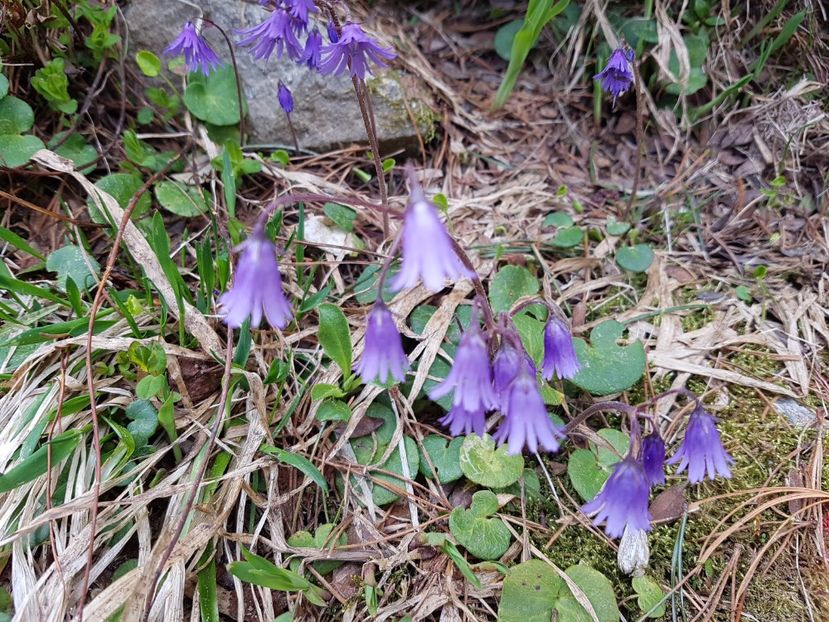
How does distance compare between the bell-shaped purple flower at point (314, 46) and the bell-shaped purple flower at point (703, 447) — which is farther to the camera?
the bell-shaped purple flower at point (314, 46)

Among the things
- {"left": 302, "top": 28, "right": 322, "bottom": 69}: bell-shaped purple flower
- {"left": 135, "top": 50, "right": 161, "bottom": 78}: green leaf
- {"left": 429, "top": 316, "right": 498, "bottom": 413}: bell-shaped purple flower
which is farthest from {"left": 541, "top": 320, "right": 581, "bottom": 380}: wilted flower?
{"left": 135, "top": 50, "right": 161, "bottom": 78}: green leaf

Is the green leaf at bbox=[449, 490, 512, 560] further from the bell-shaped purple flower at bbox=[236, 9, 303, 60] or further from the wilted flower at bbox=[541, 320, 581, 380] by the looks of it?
the bell-shaped purple flower at bbox=[236, 9, 303, 60]

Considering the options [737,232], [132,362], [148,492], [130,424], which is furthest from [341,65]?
[737,232]

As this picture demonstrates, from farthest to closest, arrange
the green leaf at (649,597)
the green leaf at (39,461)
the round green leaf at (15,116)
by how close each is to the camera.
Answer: the round green leaf at (15,116) < the green leaf at (649,597) < the green leaf at (39,461)

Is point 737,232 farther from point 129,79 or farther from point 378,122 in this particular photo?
point 129,79

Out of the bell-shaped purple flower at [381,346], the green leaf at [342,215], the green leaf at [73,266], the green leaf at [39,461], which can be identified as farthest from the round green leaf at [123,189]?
the bell-shaped purple flower at [381,346]

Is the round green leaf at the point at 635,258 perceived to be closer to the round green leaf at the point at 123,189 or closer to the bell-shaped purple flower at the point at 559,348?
the bell-shaped purple flower at the point at 559,348
